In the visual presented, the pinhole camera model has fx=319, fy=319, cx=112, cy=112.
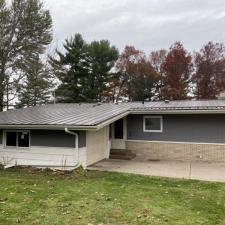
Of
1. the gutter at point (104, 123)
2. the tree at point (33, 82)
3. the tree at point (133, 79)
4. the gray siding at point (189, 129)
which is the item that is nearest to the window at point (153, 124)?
the gray siding at point (189, 129)

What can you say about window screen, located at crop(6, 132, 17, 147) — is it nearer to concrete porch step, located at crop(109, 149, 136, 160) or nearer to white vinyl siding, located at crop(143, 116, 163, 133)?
concrete porch step, located at crop(109, 149, 136, 160)

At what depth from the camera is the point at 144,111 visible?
15758mm

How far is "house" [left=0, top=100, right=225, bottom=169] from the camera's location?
12.5 metres

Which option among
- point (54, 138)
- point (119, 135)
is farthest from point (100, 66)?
point (54, 138)

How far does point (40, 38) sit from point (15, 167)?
586 inches

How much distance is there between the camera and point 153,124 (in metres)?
16.3

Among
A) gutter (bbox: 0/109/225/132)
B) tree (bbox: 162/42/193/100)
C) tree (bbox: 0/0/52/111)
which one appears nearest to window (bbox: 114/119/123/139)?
gutter (bbox: 0/109/225/132)

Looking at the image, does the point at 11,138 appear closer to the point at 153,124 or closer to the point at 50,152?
the point at 50,152

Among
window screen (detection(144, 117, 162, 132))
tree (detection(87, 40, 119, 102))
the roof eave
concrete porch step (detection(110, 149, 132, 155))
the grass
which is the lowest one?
the grass

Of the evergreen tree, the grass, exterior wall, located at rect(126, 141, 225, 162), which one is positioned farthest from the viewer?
the evergreen tree

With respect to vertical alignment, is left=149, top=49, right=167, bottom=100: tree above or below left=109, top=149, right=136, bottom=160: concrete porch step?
above

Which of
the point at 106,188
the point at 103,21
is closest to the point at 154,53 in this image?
the point at 103,21

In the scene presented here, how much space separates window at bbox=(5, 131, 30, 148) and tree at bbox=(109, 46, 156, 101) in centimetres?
2457

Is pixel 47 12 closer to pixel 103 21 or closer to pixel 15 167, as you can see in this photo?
pixel 103 21
